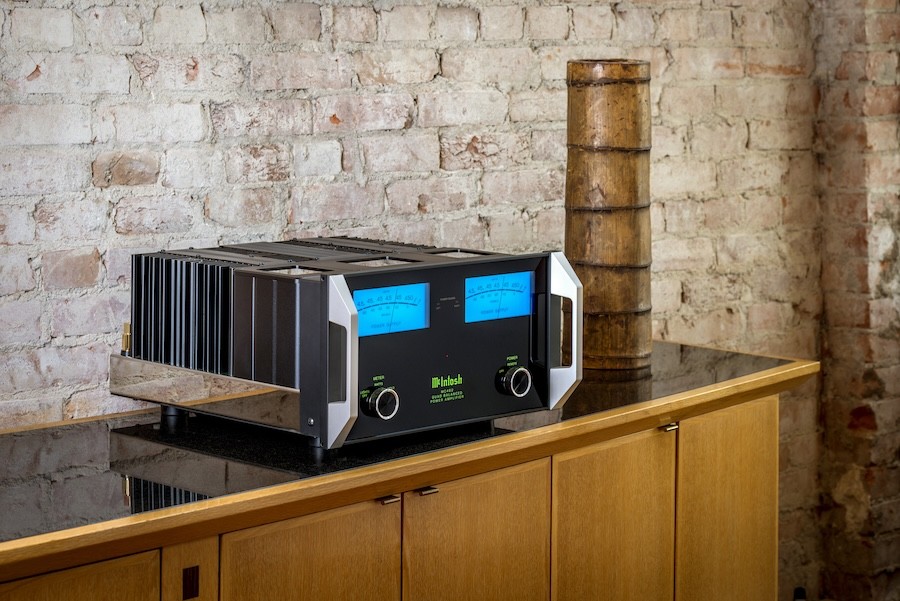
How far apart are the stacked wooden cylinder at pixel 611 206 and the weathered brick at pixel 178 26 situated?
70 cm

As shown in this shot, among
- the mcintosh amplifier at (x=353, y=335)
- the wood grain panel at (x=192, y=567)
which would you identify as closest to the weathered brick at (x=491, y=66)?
the mcintosh amplifier at (x=353, y=335)

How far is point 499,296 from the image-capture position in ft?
6.11

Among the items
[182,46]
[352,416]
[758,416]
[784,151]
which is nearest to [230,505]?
[352,416]

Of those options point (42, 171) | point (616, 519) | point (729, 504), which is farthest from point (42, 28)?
point (729, 504)

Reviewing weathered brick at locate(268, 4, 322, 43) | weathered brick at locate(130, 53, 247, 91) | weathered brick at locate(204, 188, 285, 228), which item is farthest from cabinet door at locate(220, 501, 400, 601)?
Result: weathered brick at locate(268, 4, 322, 43)

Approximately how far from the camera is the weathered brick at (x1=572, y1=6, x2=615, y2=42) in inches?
108

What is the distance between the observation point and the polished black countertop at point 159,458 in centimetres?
151

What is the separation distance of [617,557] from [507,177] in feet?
3.02

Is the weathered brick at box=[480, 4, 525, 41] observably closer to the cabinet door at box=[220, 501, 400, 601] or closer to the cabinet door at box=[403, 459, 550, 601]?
the cabinet door at box=[403, 459, 550, 601]

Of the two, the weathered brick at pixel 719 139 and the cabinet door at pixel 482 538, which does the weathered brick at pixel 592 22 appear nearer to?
the weathered brick at pixel 719 139

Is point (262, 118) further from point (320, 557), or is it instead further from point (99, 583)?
point (99, 583)

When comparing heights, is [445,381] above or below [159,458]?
above

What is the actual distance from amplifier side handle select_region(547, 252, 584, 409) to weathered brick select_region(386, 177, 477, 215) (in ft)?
2.07

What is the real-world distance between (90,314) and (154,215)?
0.66 ft
